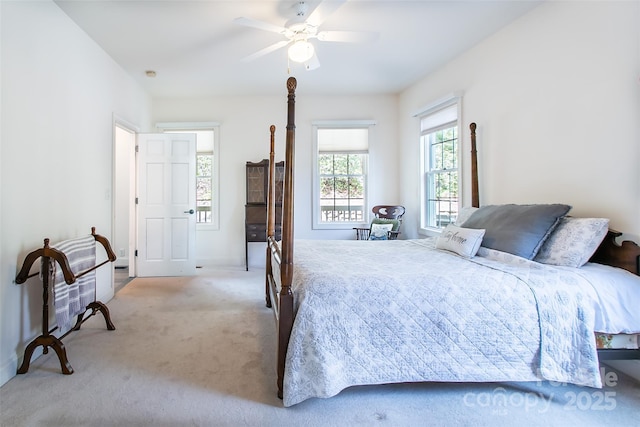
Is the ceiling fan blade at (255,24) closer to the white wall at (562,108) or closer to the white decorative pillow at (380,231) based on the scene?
the white wall at (562,108)

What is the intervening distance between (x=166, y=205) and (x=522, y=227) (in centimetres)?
417

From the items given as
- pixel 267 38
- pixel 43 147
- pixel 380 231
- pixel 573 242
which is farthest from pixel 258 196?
pixel 573 242

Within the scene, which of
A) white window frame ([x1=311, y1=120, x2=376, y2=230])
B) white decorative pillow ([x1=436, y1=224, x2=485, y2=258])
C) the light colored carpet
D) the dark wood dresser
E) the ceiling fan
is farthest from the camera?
white window frame ([x1=311, y1=120, x2=376, y2=230])

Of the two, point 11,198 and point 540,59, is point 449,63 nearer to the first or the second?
point 540,59

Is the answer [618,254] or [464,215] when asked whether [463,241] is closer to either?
[464,215]

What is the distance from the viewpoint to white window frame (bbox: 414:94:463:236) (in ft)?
11.7

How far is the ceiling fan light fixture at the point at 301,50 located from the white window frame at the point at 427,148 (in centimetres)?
183

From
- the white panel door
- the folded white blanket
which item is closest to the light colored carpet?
the folded white blanket

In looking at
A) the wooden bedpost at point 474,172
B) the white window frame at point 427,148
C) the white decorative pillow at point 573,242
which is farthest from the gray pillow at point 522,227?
the white window frame at point 427,148

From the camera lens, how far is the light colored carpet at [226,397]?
5.21 feet

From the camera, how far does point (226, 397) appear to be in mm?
1752

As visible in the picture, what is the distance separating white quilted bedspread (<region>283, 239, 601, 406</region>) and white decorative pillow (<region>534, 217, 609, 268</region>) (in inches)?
11.1

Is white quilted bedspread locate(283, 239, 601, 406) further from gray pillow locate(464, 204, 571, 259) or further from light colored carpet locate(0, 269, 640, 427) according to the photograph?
gray pillow locate(464, 204, 571, 259)

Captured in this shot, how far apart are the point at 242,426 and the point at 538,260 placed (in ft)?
6.56
